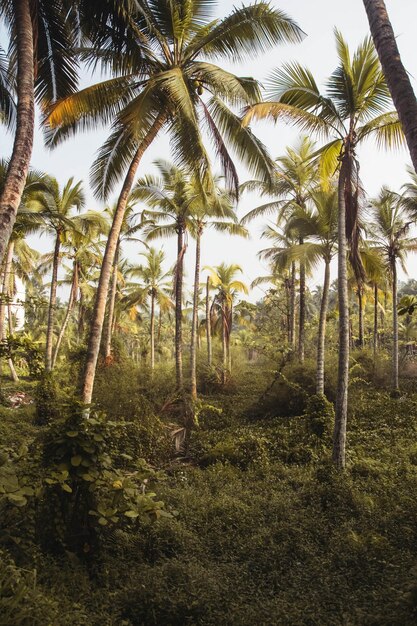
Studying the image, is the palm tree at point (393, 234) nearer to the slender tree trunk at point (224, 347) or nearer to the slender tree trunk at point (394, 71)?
the slender tree trunk at point (224, 347)

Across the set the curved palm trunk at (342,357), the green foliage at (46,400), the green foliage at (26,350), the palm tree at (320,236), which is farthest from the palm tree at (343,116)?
the green foliage at (46,400)

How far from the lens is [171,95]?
7840 mm

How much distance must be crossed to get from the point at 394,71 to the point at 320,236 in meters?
9.51

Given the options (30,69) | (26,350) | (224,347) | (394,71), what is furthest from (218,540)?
(224,347)

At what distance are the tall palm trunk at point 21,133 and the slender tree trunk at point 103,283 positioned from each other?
332 centimetres

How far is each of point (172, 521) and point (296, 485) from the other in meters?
3.14

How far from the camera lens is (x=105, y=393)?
39.4ft

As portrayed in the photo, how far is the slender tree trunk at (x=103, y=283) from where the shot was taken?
25.9 ft

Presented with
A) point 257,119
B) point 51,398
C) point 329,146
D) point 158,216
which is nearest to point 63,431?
point 257,119

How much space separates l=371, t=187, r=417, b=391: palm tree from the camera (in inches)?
711

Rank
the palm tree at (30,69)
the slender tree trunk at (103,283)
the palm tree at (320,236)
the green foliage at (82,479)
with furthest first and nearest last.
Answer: the palm tree at (320,236) < the slender tree trunk at (103,283) < the palm tree at (30,69) < the green foliage at (82,479)

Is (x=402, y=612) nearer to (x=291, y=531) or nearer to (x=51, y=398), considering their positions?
(x=291, y=531)

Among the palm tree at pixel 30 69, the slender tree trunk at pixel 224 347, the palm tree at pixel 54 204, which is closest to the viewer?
the palm tree at pixel 30 69

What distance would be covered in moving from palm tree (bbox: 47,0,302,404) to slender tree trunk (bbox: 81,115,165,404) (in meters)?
0.02
